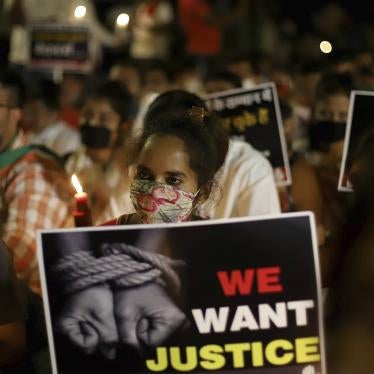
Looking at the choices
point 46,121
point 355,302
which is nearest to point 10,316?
point 355,302

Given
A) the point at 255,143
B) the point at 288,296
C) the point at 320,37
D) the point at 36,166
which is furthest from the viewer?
the point at 320,37

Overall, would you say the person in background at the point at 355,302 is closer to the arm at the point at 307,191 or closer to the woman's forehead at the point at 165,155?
the woman's forehead at the point at 165,155

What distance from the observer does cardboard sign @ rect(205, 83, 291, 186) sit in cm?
502

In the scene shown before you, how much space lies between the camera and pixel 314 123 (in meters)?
5.68

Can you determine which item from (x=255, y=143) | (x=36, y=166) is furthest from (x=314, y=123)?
(x=36, y=166)

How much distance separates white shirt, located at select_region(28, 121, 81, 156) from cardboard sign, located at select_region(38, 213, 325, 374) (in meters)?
5.29

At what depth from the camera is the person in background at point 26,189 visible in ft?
14.5

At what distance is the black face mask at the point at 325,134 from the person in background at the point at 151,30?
743 cm

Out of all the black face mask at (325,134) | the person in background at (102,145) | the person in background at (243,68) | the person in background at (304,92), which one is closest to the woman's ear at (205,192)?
the person in background at (102,145)

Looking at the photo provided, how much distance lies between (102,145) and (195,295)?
10.5 ft

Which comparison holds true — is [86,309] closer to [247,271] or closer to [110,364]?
[110,364]

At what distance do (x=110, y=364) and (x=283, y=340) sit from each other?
1.56 ft

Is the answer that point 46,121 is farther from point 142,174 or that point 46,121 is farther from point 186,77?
point 142,174

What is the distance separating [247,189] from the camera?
4.43 metres
